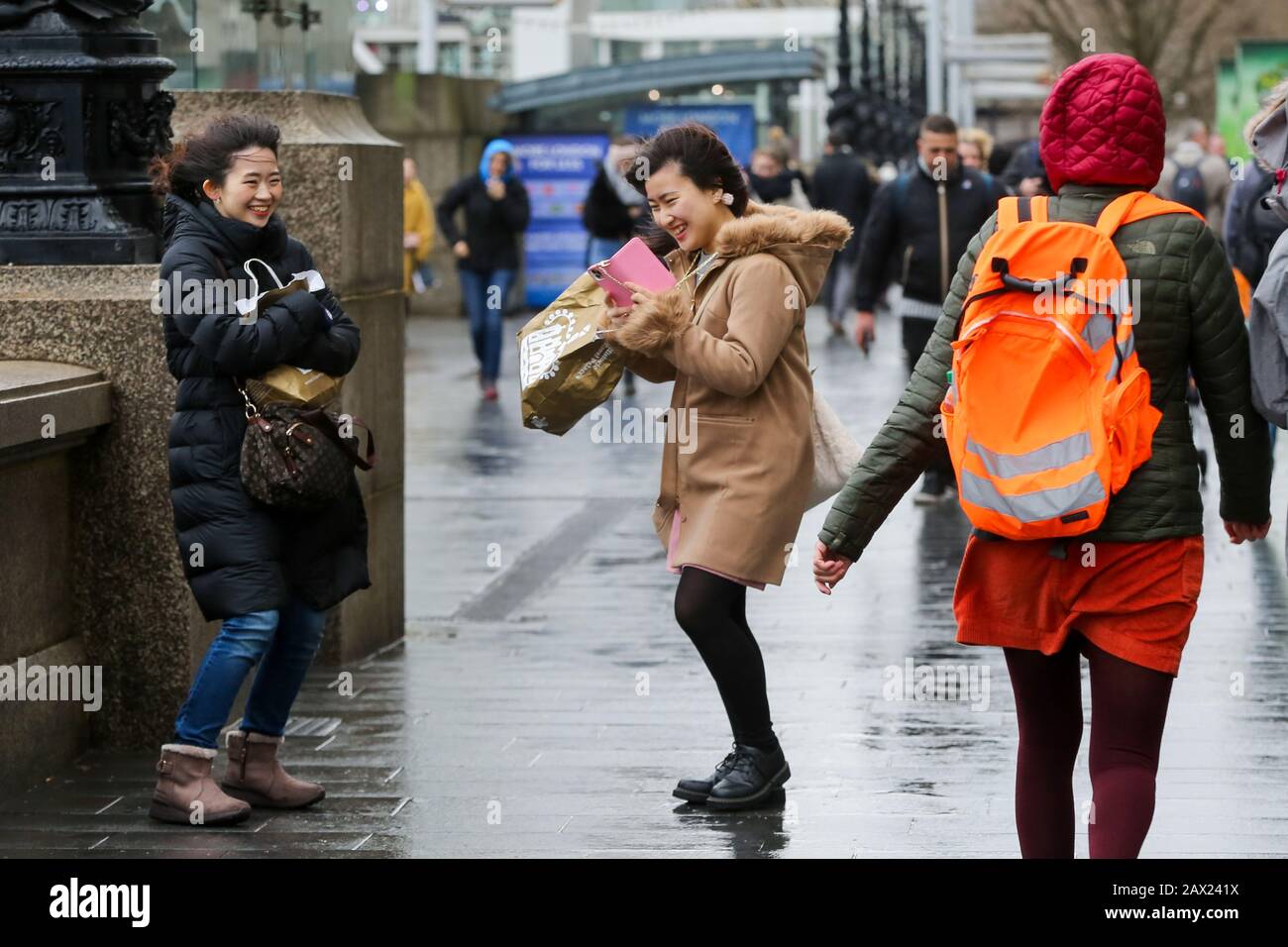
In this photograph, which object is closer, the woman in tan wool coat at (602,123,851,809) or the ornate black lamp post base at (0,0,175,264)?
the woman in tan wool coat at (602,123,851,809)

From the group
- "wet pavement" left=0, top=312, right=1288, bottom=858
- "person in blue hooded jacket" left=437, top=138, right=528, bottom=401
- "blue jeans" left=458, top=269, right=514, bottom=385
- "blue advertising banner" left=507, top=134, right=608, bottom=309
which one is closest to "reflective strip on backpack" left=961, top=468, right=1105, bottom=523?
"wet pavement" left=0, top=312, right=1288, bottom=858

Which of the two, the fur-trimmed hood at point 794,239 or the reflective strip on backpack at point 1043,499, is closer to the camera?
the reflective strip on backpack at point 1043,499

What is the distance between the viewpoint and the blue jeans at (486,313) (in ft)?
54.7

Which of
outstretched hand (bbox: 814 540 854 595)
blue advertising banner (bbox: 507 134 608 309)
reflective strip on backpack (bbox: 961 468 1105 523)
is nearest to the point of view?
reflective strip on backpack (bbox: 961 468 1105 523)

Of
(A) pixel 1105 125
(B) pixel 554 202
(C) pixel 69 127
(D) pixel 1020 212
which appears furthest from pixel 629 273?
(B) pixel 554 202

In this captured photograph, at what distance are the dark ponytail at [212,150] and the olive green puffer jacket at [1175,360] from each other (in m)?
2.11

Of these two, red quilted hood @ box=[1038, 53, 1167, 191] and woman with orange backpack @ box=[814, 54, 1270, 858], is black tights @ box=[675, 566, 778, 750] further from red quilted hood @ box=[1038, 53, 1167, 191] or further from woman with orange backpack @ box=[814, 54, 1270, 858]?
red quilted hood @ box=[1038, 53, 1167, 191]

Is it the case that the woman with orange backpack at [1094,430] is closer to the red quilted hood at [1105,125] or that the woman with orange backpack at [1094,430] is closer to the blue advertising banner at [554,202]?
the red quilted hood at [1105,125]

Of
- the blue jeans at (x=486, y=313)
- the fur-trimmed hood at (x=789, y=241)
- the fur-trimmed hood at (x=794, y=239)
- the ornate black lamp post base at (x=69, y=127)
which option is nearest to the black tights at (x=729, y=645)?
the fur-trimmed hood at (x=789, y=241)

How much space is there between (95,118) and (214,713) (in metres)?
2.01

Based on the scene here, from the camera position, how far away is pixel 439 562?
10.0 metres

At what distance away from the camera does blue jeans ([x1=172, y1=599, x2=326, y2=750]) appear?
5.76m

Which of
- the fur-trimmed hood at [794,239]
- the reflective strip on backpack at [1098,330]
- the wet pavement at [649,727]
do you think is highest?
the fur-trimmed hood at [794,239]
